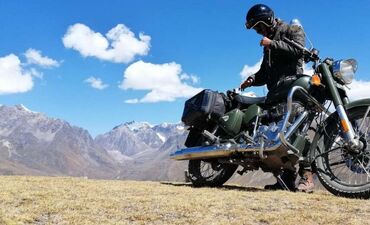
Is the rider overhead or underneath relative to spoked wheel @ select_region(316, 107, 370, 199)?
overhead

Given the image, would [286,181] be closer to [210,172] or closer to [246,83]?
[210,172]

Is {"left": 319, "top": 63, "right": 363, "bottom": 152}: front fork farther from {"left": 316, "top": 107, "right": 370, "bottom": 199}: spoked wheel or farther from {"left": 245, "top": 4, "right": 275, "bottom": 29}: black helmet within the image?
{"left": 245, "top": 4, "right": 275, "bottom": 29}: black helmet

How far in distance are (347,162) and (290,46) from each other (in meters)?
2.86

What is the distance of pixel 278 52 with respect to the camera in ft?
35.4

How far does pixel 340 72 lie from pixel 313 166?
78.6 inches

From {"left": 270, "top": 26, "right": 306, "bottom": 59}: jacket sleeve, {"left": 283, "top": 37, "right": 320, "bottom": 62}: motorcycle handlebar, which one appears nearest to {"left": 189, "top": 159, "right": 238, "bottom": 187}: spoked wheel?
{"left": 270, "top": 26, "right": 306, "bottom": 59}: jacket sleeve

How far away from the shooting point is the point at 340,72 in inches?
372

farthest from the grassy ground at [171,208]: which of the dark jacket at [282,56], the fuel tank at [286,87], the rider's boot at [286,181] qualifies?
the dark jacket at [282,56]

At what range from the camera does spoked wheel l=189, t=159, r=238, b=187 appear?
11.8 m

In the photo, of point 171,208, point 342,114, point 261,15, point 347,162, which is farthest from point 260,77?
point 171,208

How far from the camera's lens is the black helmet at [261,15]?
1110cm

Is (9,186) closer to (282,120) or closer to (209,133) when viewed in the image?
(209,133)

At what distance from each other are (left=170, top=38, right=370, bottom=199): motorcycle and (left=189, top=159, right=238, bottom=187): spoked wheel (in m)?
0.02

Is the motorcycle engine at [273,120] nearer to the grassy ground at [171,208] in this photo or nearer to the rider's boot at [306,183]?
the grassy ground at [171,208]
